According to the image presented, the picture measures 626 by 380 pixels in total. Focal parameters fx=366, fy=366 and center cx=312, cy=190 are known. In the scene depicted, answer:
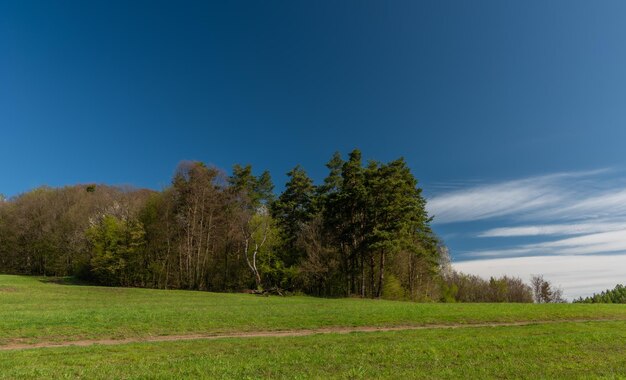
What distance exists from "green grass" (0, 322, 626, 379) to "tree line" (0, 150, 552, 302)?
3387 centimetres

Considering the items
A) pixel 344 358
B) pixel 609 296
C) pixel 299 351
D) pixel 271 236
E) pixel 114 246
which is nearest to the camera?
pixel 344 358

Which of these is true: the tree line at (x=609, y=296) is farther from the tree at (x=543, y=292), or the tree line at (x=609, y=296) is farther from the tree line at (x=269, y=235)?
the tree line at (x=269, y=235)

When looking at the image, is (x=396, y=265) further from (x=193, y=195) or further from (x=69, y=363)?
(x=69, y=363)

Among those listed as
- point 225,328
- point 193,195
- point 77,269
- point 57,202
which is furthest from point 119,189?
point 225,328

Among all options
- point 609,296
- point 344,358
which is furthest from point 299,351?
point 609,296

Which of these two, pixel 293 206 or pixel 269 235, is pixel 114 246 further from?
pixel 293 206

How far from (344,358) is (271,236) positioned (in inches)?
1867

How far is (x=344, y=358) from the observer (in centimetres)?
1183

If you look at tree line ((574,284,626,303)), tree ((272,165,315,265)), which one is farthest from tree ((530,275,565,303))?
tree ((272,165,315,265))

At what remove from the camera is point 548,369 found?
34.9 feet

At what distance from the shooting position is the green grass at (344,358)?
10.0 m

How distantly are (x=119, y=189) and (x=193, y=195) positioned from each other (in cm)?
3423

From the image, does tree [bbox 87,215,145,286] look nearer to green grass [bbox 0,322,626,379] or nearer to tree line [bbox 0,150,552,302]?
tree line [bbox 0,150,552,302]

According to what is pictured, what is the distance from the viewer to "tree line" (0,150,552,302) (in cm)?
5316
